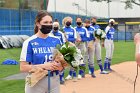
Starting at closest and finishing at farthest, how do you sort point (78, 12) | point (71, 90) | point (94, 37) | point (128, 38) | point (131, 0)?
1. point (71, 90)
2. point (94, 37)
3. point (128, 38)
4. point (131, 0)
5. point (78, 12)

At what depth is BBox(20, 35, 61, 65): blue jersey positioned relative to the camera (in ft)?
17.6

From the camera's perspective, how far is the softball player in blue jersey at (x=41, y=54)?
5.35 meters

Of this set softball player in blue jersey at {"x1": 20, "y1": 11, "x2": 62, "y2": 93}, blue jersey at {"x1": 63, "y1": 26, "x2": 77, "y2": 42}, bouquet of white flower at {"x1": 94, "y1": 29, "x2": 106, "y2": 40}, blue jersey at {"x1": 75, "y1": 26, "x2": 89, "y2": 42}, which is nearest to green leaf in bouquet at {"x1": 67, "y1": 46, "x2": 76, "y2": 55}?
softball player in blue jersey at {"x1": 20, "y1": 11, "x2": 62, "y2": 93}

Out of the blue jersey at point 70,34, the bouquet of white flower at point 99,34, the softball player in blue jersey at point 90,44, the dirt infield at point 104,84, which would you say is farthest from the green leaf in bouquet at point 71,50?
the bouquet of white flower at point 99,34

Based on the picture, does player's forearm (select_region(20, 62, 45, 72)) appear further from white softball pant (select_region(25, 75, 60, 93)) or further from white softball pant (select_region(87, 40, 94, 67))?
white softball pant (select_region(87, 40, 94, 67))

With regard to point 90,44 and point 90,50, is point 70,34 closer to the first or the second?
point 90,44

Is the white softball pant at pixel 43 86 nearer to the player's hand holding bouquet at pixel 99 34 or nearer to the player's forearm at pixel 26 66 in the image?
the player's forearm at pixel 26 66

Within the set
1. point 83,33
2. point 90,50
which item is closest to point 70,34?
point 83,33

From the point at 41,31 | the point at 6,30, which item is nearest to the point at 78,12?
the point at 6,30

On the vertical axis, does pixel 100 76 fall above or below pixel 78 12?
below

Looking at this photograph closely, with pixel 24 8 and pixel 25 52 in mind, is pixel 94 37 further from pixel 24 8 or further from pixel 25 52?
pixel 24 8

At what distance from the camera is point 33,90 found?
5.39 meters

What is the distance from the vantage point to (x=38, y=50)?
535cm

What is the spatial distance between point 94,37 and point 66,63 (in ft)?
31.3
